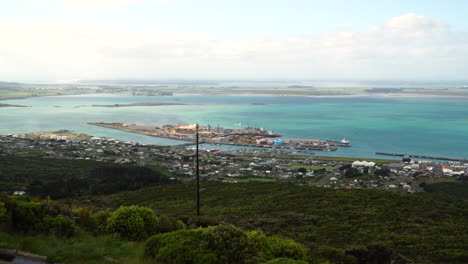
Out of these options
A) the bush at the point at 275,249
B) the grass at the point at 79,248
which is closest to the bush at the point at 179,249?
the grass at the point at 79,248

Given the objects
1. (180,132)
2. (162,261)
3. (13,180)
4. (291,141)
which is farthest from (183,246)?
(180,132)

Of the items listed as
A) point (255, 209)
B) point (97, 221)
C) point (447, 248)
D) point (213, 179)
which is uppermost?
point (97, 221)

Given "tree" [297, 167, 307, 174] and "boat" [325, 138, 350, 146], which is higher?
"boat" [325, 138, 350, 146]

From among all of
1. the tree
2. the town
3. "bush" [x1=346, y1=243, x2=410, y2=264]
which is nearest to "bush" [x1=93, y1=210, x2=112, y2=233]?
"bush" [x1=346, y1=243, x2=410, y2=264]

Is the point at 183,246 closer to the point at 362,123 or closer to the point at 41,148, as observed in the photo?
the point at 41,148

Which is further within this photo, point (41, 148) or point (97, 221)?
point (41, 148)

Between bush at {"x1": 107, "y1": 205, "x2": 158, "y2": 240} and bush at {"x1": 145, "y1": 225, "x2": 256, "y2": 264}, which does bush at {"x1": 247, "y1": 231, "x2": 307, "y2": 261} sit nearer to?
bush at {"x1": 145, "y1": 225, "x2": 256, "y2": 264}

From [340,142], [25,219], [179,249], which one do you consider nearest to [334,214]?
[179,249]
